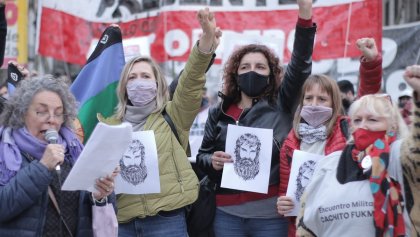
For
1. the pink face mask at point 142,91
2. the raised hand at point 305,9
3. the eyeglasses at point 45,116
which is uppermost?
the raised hand at point 305,9

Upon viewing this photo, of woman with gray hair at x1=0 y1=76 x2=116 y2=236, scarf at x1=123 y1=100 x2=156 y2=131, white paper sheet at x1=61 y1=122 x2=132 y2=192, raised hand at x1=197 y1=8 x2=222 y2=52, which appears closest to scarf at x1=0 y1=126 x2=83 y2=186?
woman with gray hair at x1=0 y1=76 x2=116 y2=236

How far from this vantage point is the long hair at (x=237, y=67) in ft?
16.0

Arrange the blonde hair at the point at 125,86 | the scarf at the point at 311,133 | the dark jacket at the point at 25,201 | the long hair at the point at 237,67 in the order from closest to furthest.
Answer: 1. the dark jacket at the point at 25,201
2. the scarf at the point at 311,133
3. the blonde hair at the point at 125,86
4. the long hair at the point at 237,67

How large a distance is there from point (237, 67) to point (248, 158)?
2.08 feet

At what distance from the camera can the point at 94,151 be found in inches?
140

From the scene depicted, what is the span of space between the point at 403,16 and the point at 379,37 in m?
4.92

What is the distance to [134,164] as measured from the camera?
453cm

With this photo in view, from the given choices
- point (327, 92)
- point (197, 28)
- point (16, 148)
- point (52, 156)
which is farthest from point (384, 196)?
point (197, 28)

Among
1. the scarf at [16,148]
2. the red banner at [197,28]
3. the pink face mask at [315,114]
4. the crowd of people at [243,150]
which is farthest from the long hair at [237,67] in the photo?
the red banner at [197,28]

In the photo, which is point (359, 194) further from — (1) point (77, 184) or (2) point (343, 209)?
(1) point (77, 184)

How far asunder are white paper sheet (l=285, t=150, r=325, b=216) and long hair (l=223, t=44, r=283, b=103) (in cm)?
61

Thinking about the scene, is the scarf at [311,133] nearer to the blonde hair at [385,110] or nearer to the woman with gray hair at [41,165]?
the blonde hair at [385,110]

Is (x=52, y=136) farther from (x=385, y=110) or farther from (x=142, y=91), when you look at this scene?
(x=385, y=110)

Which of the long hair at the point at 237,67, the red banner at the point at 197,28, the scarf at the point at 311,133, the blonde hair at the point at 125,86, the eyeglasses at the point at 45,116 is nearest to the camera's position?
the eyeglasses at the point at 45,116
